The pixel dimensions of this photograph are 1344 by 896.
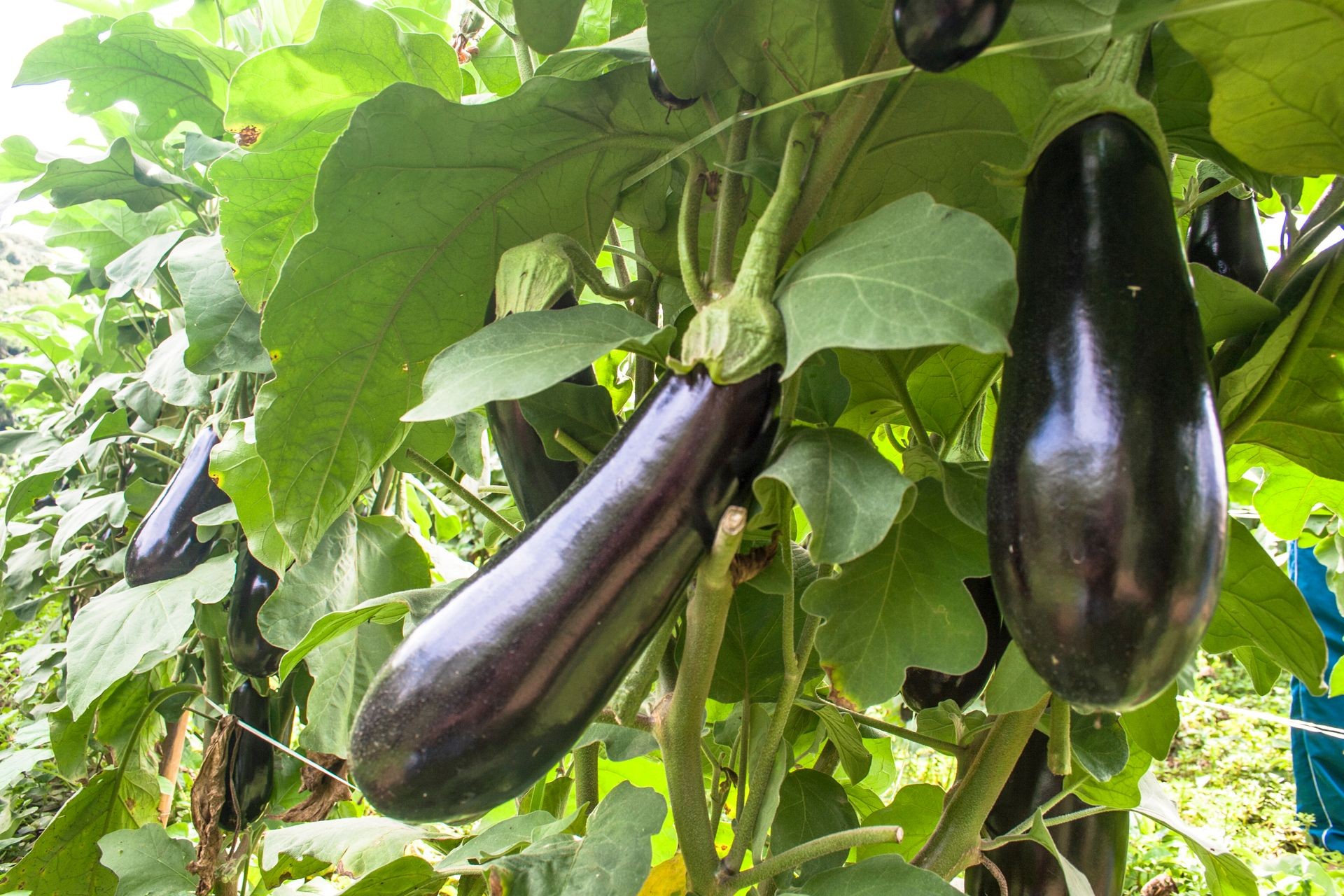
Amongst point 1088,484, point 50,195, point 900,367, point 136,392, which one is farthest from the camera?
point 136,392

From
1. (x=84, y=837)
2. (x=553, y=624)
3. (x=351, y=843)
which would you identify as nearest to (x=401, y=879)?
(x=351, y=843)

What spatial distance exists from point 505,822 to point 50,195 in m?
0.85

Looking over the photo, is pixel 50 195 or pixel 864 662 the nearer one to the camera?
pixel 864 662

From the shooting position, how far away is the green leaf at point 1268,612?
41cm

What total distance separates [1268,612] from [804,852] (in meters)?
0.24

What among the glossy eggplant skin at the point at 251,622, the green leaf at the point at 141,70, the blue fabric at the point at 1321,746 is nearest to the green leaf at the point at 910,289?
the glossy eggplant skin at the point at 251,622

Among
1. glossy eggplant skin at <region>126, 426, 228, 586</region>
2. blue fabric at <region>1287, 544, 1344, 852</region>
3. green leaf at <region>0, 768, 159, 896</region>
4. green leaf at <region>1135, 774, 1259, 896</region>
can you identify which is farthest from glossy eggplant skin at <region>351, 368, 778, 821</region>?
blue fabric at <region>1287, 544, 1344, 852</region>

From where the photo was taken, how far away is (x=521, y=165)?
1.43 ft

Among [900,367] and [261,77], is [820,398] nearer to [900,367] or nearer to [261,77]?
[900,367]

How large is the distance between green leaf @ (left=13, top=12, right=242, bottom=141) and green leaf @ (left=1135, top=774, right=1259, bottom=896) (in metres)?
0.97

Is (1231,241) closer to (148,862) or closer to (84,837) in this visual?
(148,862)

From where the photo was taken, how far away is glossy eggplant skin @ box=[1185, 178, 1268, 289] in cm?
54

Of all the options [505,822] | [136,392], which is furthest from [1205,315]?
[136,392]

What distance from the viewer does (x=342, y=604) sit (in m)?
0.62
